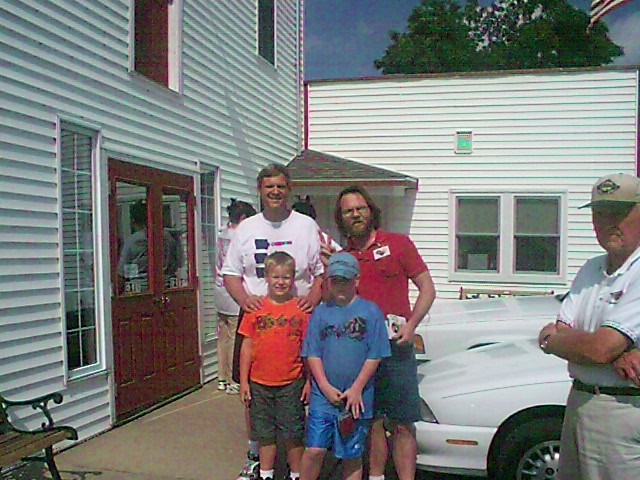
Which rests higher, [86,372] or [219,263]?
[219,263]

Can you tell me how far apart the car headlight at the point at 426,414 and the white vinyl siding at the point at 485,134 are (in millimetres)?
7115

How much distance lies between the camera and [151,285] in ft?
21.2

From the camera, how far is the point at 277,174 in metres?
4.00

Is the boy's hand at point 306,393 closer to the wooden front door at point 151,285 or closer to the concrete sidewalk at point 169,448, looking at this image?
the concrete sidewalk at point 169,448

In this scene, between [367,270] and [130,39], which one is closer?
[367,270]

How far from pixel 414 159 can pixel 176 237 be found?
540cm

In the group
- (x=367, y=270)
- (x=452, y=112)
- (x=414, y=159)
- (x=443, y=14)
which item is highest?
(x=443, y=14)

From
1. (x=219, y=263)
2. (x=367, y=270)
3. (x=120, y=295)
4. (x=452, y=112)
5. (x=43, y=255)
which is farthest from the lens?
(x=452, y=112)

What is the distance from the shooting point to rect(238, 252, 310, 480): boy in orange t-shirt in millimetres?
3877

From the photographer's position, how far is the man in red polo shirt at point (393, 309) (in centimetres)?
379

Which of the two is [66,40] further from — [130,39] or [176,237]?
[176,237]

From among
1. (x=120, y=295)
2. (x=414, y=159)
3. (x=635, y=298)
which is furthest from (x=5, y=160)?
(x=414, y=159)

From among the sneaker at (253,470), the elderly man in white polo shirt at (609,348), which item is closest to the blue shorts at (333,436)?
the sneaker at (253,470)

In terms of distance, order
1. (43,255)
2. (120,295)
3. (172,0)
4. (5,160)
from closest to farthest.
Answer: (5,160) → (43,255) → (120,295) → (172,0)
